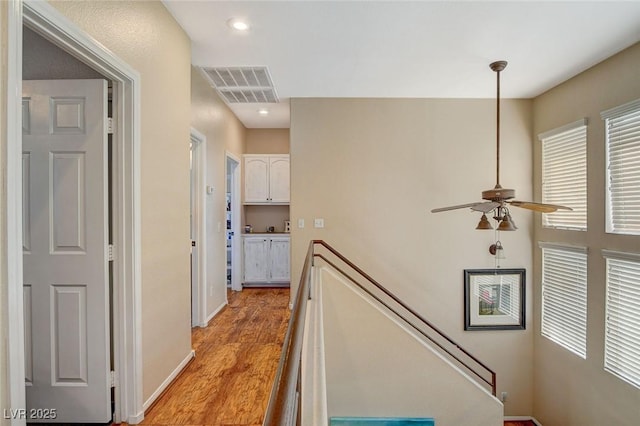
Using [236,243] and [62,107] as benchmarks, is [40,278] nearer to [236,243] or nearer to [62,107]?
[62,107]

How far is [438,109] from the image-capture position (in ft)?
14.2

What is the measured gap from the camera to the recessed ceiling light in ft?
8.09

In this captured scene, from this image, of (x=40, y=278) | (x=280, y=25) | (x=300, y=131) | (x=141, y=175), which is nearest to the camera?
(x=40, y=278)

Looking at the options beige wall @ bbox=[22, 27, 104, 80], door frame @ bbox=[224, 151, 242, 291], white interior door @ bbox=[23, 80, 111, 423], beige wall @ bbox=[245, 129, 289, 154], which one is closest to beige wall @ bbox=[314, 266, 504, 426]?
white interior door @ bbox=[23, 80, 111, 423]

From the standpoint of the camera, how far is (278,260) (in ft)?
18.7

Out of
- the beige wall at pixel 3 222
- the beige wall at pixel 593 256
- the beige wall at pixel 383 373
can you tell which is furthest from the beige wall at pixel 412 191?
the beige wall at pixel 3 222

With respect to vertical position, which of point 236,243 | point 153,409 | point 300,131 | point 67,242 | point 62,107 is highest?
point 300,131

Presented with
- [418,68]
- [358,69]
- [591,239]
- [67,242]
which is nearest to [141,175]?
[67,242]

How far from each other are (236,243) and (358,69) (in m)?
3.60

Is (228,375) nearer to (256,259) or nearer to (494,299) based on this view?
(256,259)

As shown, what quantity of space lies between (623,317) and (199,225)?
15.1 ft

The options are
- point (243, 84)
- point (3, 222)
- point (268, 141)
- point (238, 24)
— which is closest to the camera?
point (3, 222)

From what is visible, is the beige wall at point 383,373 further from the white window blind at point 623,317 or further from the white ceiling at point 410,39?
the white ceiling at point 410,39

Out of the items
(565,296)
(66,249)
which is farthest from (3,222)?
(565,296)
